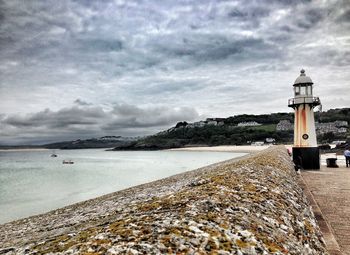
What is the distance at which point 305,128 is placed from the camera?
23.8m

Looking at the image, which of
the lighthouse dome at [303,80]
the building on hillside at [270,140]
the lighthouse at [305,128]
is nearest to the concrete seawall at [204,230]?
the lighthouse at [305,128]

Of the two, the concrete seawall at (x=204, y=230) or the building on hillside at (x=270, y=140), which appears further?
the building on hillside at (x=270, y=140)

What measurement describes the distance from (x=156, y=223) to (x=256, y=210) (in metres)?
1.43

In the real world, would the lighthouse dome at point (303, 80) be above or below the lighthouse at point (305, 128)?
above

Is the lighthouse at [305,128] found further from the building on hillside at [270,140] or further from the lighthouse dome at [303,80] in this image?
the building on hillside at [270,140]

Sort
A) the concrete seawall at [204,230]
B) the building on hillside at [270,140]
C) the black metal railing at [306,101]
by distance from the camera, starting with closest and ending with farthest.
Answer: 1. the concrete seawall at [204,230]
2. the black metal railing at [306,101]
3. the building on hillside at [270,140]

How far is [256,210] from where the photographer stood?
147 inches

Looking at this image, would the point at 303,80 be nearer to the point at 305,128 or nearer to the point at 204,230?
the point at 305,128

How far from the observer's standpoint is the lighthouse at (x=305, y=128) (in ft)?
77.6

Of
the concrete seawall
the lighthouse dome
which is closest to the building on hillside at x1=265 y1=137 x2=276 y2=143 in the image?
the lighthouse dome

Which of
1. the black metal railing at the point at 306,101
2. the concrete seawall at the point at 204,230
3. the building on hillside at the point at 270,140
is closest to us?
the concrete seawall at the point at 204,230

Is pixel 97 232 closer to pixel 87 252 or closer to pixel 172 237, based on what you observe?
pixel 87 252

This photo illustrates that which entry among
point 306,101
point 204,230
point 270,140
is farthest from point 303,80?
point 270,140

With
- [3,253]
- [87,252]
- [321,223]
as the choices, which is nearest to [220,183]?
[87,252]
